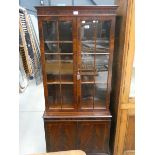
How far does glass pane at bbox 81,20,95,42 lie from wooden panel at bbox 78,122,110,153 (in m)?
0.95

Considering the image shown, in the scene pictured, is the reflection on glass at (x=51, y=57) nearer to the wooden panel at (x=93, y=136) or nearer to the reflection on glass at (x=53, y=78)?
the reflection on glass at (x=53, y=78)

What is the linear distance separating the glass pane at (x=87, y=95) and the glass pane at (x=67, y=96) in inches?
5.1

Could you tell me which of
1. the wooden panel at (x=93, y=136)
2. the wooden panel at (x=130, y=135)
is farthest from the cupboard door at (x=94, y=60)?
the wooden panel at (x=130, y=135)

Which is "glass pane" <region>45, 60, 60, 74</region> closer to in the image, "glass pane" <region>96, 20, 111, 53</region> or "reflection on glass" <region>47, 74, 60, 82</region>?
"reflection on glass" <region>47, 74, 60, 82</region>

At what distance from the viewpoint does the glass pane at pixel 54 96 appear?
2111 mm

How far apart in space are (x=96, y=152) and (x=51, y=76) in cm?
107

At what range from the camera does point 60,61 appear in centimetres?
200

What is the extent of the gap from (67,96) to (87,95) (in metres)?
0.24

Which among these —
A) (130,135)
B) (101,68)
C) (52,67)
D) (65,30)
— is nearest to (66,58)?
(52,67)

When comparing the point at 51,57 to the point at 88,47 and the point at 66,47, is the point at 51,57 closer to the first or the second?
the point at 66,47

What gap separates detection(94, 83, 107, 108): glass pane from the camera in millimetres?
2102

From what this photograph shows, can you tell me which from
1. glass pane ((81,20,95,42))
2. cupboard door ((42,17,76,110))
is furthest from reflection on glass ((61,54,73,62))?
glass pane ((81,20,95,42))

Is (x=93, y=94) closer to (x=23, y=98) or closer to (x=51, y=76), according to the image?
(x=51, y=76)
